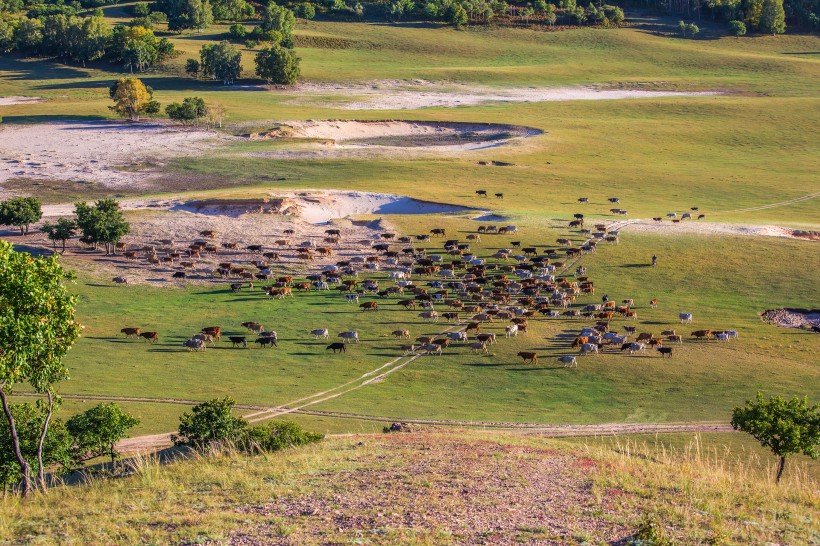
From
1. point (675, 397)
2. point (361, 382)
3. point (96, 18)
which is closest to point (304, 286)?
point (361, 382)

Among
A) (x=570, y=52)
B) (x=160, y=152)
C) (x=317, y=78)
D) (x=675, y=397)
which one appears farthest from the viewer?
(x=570, y=52)

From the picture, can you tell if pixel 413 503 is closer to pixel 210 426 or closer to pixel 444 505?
pixel 444 505

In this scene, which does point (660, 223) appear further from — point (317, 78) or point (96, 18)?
point (96, 18)

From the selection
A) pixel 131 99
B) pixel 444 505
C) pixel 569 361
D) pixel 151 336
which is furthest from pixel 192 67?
pixel 444 505

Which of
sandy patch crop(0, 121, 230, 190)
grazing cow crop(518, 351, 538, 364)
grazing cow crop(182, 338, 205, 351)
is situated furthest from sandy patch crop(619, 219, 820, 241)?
sandy patch crop(0, 121, 230, 190)

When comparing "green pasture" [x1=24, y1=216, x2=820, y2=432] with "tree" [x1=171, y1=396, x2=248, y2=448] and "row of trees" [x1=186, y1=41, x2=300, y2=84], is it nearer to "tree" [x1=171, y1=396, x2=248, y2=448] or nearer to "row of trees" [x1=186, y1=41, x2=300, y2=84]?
"tree" [x1=171, y1=396, x2=248, y2=448]
